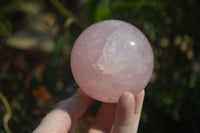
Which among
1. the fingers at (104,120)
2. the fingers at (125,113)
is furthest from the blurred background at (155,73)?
the fingers at (125,113)

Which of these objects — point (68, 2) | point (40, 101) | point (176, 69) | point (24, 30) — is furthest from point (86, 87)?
point (24, 30)

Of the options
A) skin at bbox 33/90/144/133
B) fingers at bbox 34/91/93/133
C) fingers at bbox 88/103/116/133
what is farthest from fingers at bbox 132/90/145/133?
fingers at bbox 34/91/93/133

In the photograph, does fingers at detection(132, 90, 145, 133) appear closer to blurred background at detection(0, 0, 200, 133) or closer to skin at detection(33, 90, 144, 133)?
skin at detection(33, 90, 144, 133)

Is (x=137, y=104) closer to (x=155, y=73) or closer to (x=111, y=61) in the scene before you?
(x=111, y=61)

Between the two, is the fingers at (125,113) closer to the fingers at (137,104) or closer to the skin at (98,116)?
the skin at (98,116)

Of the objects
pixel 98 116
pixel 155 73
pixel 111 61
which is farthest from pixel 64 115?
pixel 155 73

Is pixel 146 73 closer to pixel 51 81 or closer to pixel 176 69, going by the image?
pixel 176 69
